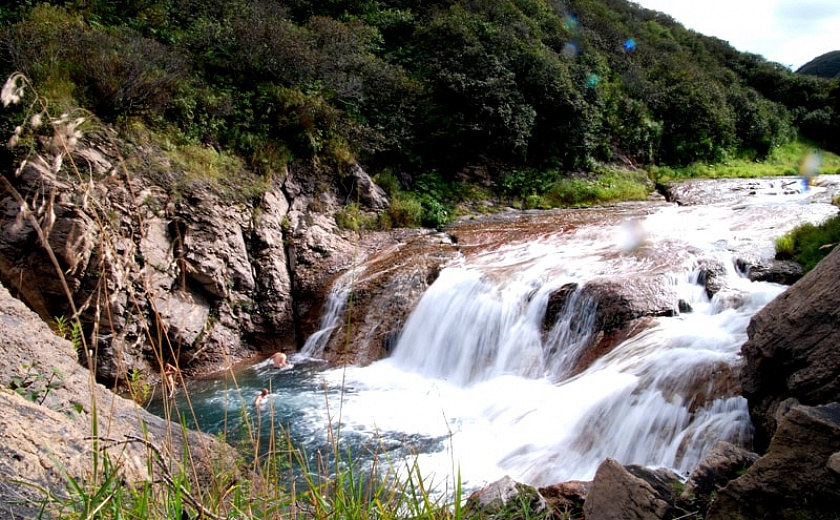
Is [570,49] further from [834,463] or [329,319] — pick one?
[834,463]

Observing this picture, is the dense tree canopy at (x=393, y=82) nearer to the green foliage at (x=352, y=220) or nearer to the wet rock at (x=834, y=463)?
the green foliage at (x=352, y=220)

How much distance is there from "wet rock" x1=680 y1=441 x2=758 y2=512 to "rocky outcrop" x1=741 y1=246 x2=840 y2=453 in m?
0.70

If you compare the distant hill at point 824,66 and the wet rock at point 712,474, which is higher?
the distant hill at point 824,66

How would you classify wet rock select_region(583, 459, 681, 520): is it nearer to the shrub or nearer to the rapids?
the rapids

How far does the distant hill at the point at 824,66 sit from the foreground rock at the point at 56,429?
157ft

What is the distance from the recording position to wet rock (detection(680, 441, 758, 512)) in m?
3.07

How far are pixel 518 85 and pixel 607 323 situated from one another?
10.6 metres

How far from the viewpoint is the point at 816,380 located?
356 centimetres

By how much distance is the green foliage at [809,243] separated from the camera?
7316mm

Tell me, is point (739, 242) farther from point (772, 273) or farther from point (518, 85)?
point (518, 85)

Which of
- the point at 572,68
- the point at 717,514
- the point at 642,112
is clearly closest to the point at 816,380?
the point at 717,514

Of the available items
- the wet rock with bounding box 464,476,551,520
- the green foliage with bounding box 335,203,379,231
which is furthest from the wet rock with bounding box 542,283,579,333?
the green foliage with bounding box 335,203,379,231

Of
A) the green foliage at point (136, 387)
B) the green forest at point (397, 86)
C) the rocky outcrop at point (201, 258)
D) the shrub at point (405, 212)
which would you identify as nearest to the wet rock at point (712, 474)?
the green foliage at point (136, 387)

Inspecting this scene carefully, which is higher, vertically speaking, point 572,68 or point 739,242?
point 572,68
